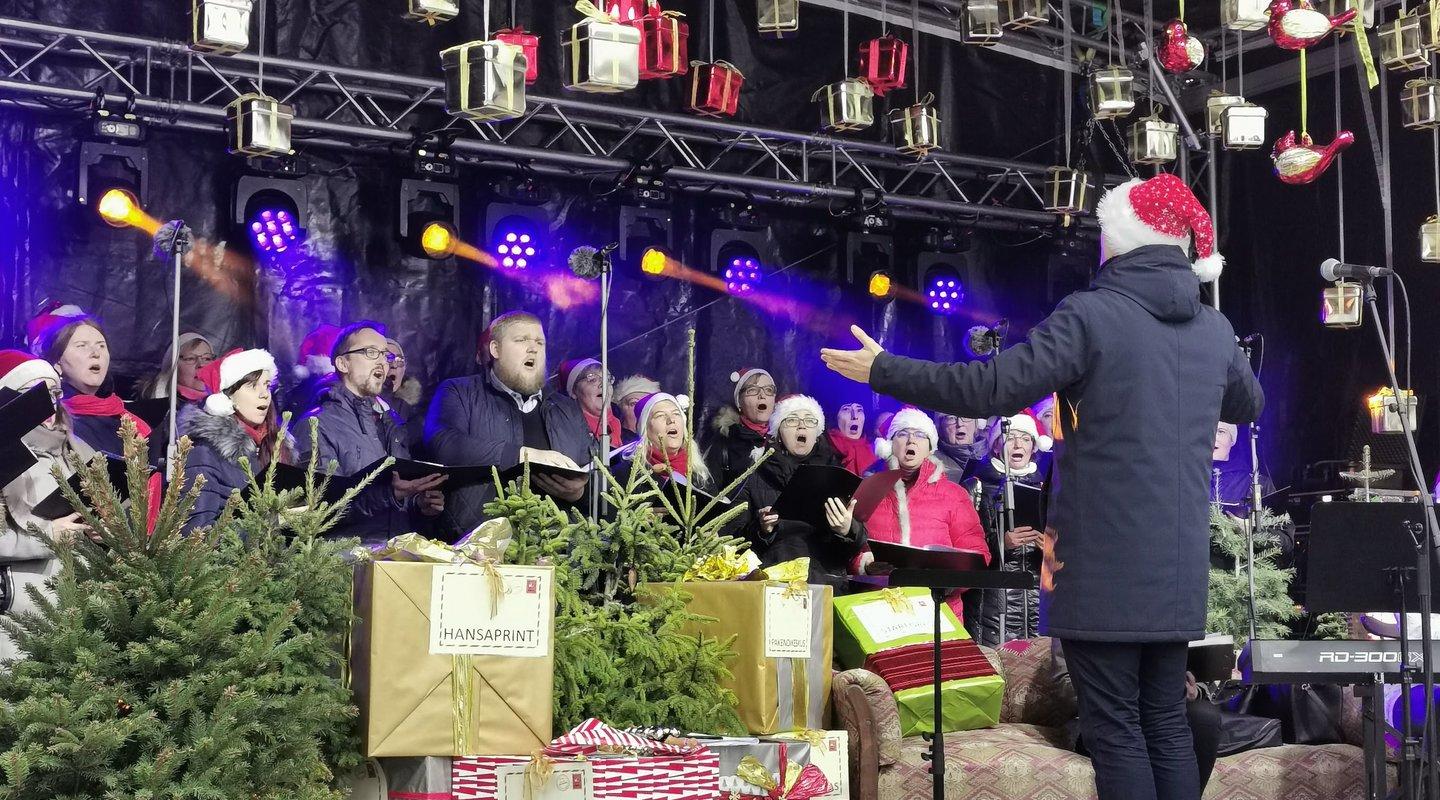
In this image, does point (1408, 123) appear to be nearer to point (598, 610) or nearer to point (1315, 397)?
point (1315, 397)

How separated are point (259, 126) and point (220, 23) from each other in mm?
1087

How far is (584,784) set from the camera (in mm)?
3451

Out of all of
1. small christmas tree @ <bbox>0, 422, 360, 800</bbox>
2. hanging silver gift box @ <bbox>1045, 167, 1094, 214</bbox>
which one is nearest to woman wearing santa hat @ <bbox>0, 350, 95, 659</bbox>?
small christmas tree @ <bbox>0, 422, 360, 800</bbox>

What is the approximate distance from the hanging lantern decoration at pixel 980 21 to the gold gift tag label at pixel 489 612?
4.95m

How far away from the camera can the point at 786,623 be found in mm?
4113

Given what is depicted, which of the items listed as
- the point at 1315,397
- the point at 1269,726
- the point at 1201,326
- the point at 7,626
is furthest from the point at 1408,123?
the point at 7,626

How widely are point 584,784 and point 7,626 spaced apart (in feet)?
4.29

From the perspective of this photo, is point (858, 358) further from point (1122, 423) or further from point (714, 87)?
point (714, 87)

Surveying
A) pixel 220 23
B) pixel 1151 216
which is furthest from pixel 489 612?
pixel 220 23

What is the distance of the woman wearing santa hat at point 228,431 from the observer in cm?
604

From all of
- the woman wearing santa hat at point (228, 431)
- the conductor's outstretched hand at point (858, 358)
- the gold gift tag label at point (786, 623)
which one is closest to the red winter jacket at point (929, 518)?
the woman wearing santa hat at point (228, 431)

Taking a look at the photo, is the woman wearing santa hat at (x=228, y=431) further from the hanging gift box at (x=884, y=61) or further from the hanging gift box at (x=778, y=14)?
the hanging gift box at (x=884, y=61)

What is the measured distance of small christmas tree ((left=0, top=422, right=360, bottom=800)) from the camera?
255 cm

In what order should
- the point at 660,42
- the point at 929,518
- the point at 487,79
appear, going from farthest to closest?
the point at 929,518, the point at 660,42, the point at 487,79
